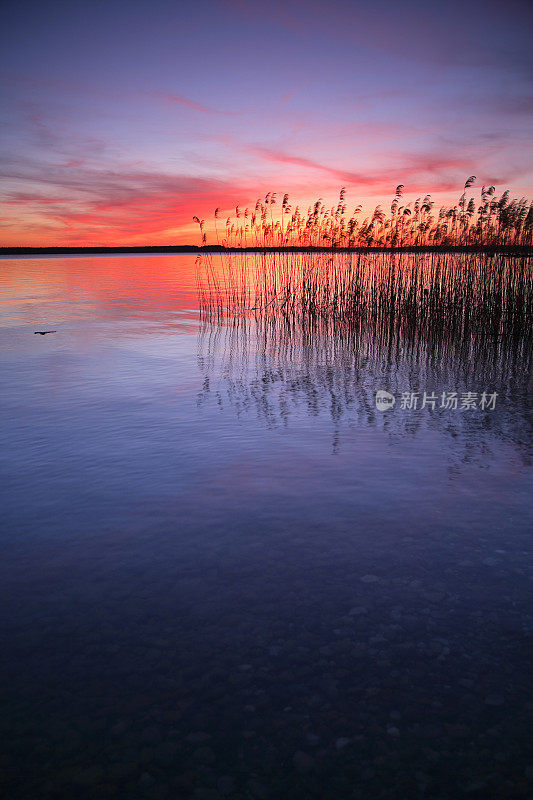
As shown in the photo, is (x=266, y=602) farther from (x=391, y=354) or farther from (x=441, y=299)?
(x=441, y=299)

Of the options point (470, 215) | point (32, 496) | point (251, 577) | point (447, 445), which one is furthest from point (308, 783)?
point (470, 215)

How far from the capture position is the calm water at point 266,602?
5.91 ft

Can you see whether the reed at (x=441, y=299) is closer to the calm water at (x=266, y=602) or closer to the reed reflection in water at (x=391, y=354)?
the reed reflection in water at (x=391, y=354)

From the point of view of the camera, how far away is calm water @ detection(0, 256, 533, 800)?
5.91 ft

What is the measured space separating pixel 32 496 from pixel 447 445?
3463mm

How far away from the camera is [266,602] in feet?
8.57

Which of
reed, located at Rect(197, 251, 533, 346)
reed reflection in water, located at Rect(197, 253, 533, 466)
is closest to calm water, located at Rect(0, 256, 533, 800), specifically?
reed reflection in water, located at Rect(197, 253, 533, 466)

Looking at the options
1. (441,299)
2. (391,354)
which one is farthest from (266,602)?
(441,299)

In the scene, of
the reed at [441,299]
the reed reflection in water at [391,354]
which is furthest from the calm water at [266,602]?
the reed at [441,299]

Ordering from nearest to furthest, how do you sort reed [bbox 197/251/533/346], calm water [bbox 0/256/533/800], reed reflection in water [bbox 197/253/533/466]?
1. calm water [bbox 0/256/533/800]
2. reed reflection in water [bbox 197/253/533/466]
3. reed [bbox 197/251/533/346]

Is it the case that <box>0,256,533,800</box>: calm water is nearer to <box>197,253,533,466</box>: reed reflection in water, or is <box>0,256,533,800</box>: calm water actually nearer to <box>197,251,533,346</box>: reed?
<box>197,253,533,466</box>: reed reflection in water

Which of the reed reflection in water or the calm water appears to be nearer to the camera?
the calm water

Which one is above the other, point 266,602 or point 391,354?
point 391,354

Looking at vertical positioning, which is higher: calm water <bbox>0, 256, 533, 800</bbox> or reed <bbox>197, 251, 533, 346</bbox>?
reed <bbox>197, 251, 533, 346</bbox>
